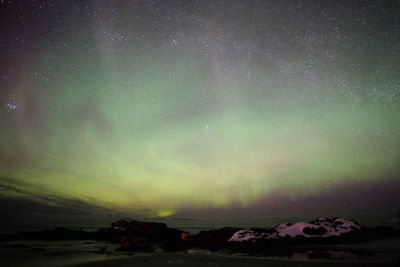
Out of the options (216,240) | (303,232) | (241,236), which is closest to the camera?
(241,236)

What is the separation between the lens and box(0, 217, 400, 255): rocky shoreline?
15.8 m

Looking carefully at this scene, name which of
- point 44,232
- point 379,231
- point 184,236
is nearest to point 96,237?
point 44,232

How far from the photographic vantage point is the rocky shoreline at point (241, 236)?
15789 millimetres

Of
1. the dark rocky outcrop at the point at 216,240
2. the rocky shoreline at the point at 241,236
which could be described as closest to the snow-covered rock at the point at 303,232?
the rocky shoreline at the point at 241,236

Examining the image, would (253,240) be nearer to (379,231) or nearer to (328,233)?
(328,233)

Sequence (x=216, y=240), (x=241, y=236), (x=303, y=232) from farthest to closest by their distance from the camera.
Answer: (x=216, y=240) < (x=303, y=232) < (x=241, y=236)

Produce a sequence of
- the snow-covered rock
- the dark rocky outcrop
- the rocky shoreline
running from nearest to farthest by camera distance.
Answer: the rocky shoreline < the dark rocky outcrop < the snow-covered rock

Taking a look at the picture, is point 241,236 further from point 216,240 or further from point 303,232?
point 303,232

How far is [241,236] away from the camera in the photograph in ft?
58.9

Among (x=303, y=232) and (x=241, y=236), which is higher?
(x=303, y=232)

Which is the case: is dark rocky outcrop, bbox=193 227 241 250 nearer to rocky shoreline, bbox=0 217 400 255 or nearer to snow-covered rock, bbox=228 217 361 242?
rocky shoreline, bbox=0 217 400 255

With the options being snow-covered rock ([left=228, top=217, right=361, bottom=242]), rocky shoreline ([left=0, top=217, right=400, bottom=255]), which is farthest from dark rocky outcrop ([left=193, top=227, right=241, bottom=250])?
snow-covered rock ([left=228, top=217, right=361, bottom=242])

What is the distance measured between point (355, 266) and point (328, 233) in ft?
34.8

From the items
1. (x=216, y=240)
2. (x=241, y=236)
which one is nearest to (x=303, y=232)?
(x=241, y=236)
